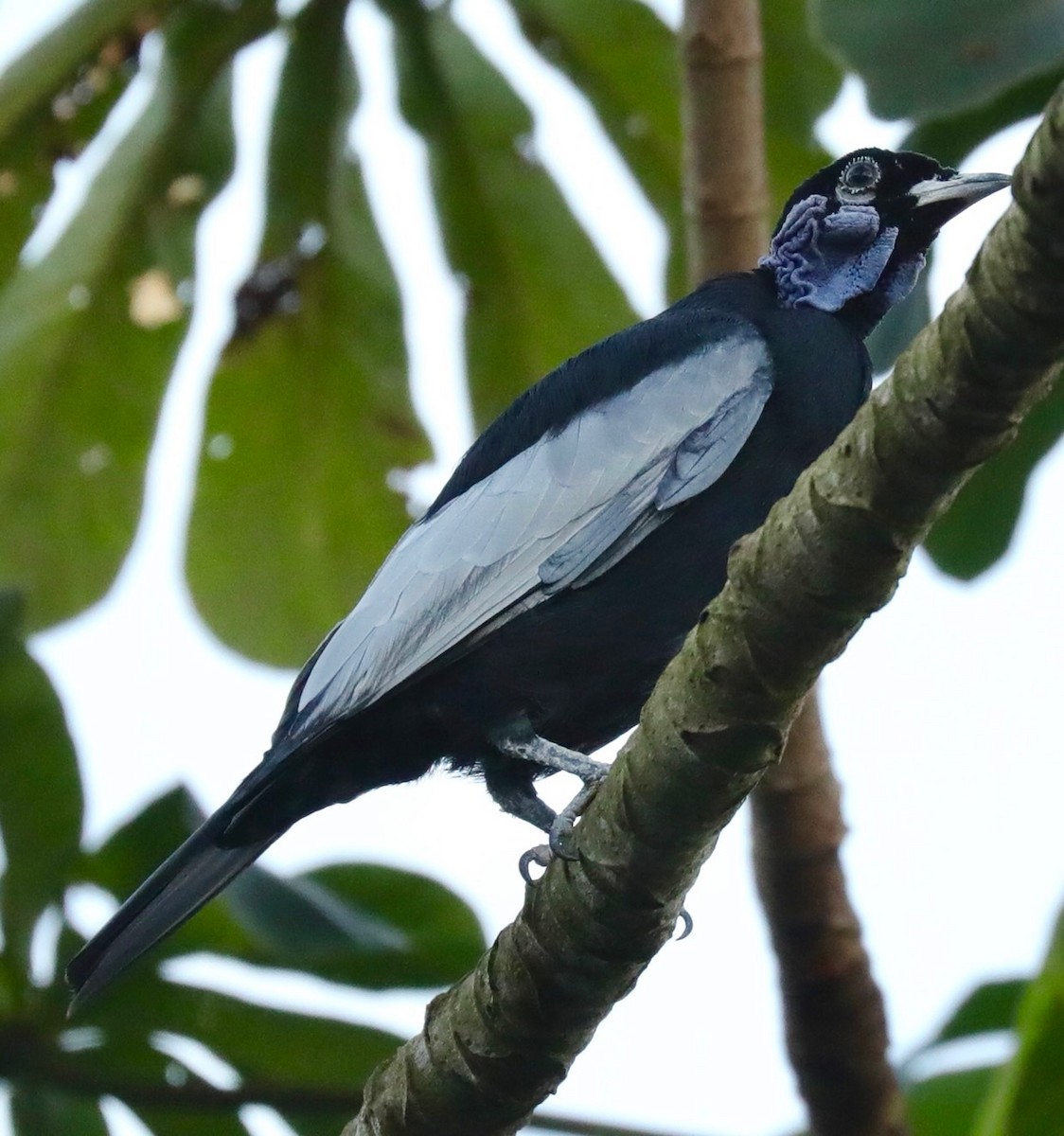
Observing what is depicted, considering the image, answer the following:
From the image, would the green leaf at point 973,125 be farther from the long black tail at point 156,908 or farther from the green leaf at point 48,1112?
the green leaf at point 48,1112

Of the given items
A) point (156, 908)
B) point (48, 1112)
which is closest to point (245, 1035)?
point (48, 1112)

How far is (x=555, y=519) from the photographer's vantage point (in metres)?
3.77

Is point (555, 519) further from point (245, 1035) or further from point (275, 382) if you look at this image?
point (275, 382)

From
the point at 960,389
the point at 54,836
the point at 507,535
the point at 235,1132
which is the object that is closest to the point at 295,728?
the point at 507,535

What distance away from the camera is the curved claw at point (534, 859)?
3211 millimetres

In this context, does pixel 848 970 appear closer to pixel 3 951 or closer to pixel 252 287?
pixel 3 951

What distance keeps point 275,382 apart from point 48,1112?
2.09 metres

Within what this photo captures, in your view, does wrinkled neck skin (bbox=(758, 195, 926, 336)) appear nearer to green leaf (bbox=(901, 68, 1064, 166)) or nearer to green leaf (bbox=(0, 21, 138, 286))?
green leaf (bbox=(901, 68, 1064, 166))

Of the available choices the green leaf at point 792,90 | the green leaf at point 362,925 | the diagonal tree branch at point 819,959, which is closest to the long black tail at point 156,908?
the green leaf at point 362,925

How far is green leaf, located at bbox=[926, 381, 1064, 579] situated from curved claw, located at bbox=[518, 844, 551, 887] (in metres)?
1.55

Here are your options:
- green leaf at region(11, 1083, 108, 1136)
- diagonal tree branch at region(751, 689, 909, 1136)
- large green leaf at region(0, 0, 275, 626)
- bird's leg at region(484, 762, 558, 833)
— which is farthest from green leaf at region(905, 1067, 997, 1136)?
large green leaf at region(0, 0, 275, 626)

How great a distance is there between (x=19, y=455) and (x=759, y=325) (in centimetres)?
226

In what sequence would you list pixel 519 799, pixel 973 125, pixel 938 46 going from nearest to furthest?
pixel 938 46
pixel 519 799
pixel 973 125

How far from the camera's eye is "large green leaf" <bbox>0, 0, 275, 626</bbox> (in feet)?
16.2
